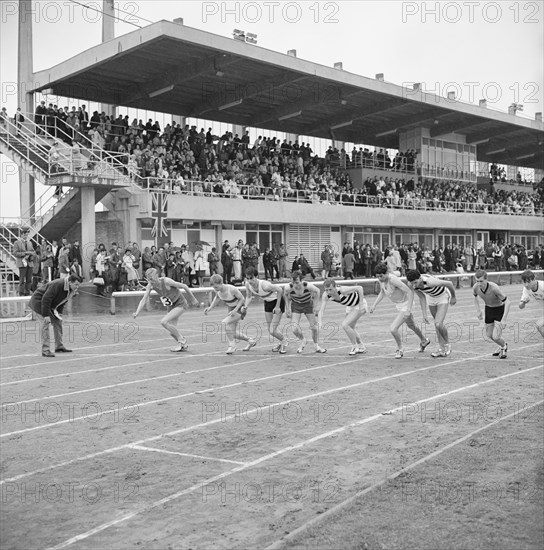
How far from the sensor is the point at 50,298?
15859 millimetres

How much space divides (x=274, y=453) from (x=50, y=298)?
915 centimetres

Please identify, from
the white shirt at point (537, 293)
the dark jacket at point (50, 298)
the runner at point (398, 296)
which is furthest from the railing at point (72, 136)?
the white shirt at point (537, 293)

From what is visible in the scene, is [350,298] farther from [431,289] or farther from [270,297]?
[270,297]

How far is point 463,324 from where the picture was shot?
843 inches

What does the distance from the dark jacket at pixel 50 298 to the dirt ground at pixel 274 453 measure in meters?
1.27

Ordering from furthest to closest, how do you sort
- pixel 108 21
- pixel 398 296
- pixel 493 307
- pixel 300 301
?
1. pixel 108 21
2. pixel 300 301
3. pixel 398 296
4. pixel 493 307

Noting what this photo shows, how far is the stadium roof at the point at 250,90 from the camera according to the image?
34.1 metres

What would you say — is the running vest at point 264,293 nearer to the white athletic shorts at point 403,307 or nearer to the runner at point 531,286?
the white athletic shorts at point 403,307

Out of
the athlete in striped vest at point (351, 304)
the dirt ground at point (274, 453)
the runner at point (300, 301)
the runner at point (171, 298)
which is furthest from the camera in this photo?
the runner at point (171, 298)

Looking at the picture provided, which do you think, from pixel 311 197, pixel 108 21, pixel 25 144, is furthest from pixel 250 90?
pixel 25 144

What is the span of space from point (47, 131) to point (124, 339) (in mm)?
15906

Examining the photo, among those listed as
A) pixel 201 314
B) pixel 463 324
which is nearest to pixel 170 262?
pixel 201 314

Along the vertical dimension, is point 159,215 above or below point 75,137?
below

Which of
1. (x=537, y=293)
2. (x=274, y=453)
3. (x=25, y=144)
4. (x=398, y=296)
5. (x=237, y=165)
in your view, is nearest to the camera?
(x=274, y=453)
